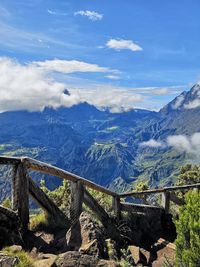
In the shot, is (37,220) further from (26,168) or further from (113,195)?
(113,195)

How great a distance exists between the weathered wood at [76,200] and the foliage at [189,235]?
4.02 meters

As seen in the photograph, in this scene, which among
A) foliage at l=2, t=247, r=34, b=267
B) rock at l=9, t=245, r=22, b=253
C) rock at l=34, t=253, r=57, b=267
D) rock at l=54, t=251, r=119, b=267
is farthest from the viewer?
rock at l=9, t=245, r=22, b=253

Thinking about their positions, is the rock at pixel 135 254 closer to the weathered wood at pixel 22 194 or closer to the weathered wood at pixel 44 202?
the weathered wood at pixel 44 202

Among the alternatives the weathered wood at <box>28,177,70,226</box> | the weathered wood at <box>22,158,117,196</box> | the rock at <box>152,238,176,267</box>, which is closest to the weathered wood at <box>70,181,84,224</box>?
the weathered wood at <box>22,158,117,196</box>

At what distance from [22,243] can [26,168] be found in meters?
1.78

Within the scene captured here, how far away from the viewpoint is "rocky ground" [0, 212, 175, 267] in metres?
8.78

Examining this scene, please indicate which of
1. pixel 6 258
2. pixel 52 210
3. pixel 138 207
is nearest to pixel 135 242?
pixel 138 207

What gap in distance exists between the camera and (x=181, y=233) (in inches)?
362

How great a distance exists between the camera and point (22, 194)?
417 inches

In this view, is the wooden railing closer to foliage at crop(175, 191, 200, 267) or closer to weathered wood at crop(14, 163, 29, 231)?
weathered wood at crop(14, 163, 29, 231)

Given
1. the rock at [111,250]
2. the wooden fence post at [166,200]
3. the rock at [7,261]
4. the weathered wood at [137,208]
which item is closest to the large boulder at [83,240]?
the rock at [111,250]

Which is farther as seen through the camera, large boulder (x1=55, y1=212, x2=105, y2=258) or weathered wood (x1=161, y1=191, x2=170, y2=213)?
weathered wood (x1=161, y1=191, x2=170, y2=213)

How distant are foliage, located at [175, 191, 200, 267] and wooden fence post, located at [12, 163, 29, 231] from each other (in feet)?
12.0

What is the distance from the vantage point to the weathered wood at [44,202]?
11.3 m
